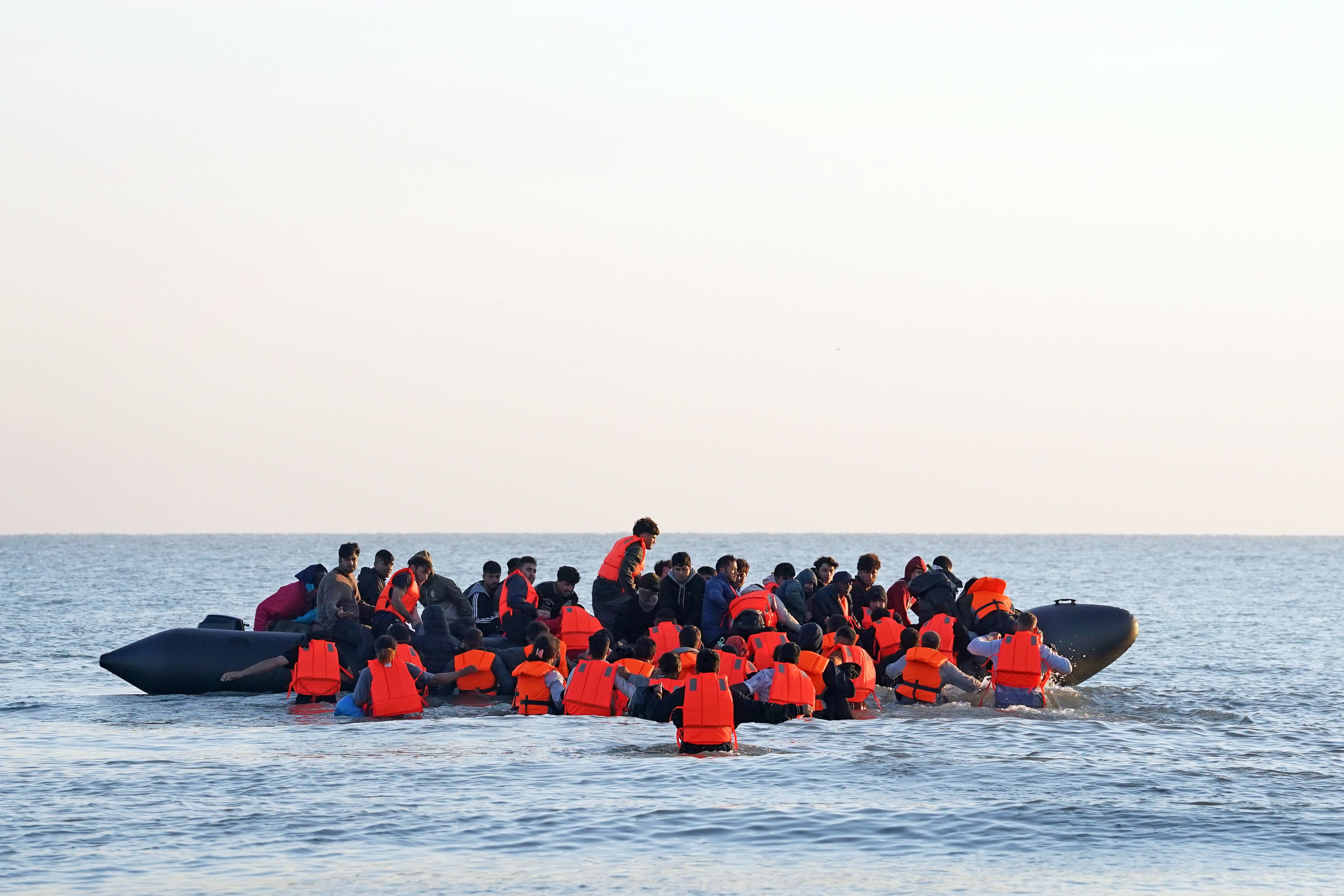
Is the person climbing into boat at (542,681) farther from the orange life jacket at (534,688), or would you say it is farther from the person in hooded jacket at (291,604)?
the person in hooded jacket at (291,604)

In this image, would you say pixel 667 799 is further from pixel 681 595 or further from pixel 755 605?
pixel 681 595

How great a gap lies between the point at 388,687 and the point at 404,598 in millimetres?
2004

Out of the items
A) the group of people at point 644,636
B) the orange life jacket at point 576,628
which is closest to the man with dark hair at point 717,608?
the group of people at point 644,636

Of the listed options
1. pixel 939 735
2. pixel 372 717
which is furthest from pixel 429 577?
pixel 939 735

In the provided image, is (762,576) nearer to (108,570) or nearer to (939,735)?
(108,570)

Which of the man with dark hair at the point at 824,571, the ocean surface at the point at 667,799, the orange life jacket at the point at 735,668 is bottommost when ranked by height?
the ocean surface at the point at 667,799

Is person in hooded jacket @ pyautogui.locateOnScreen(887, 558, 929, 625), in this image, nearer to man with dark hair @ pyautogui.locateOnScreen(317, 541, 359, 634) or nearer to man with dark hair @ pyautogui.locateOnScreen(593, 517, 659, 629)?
man with dark hair @ pyautogui.locateOnScreen(593, 517, 659, 629)

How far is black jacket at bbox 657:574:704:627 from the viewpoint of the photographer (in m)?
16.6

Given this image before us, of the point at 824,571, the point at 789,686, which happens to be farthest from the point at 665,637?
the point at 824,571

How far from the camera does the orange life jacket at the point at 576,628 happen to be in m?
16.4

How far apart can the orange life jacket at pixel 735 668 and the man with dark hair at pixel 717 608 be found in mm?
1619

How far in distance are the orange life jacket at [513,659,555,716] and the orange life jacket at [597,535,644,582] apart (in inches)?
56.8

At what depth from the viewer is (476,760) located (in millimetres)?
13531

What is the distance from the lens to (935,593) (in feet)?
57.6
